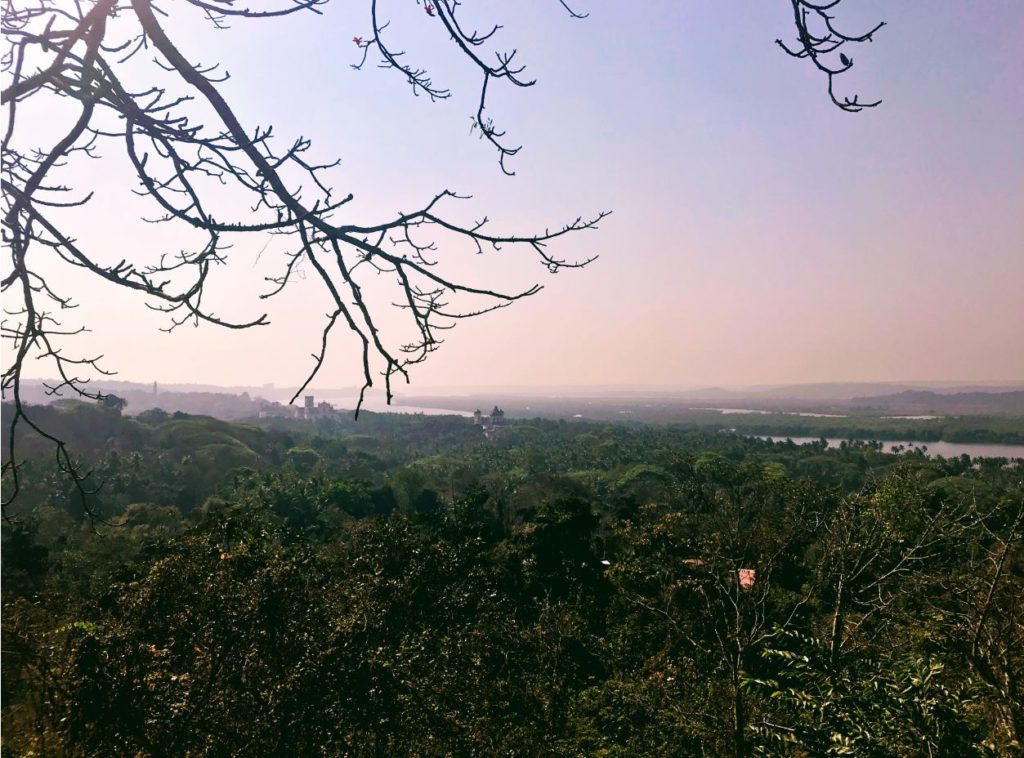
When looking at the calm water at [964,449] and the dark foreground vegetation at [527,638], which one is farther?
the calm water at [964,449]

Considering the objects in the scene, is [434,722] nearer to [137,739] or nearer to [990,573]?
[137,739]

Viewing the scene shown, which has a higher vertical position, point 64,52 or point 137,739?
point 64,52

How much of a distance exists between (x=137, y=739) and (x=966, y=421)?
11242 cm

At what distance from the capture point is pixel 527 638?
35.5 feet

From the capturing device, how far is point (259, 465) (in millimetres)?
40188

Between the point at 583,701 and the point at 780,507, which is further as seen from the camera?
the point at 780,507

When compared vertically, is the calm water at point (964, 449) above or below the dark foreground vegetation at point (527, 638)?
below

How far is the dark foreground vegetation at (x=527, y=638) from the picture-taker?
4.62m

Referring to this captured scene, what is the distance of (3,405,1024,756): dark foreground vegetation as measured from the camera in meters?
4.62

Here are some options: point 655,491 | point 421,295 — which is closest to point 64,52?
point 421,295

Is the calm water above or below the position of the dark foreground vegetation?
below

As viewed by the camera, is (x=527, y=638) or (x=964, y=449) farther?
(x=964, y=449)

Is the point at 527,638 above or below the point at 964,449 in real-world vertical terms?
above

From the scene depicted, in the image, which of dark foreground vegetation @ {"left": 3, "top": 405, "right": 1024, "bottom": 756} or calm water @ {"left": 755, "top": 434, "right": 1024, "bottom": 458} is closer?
dark foreground vegetation @ {"left": 3, "top": 405, "right": 1024, "bottom": 756}
